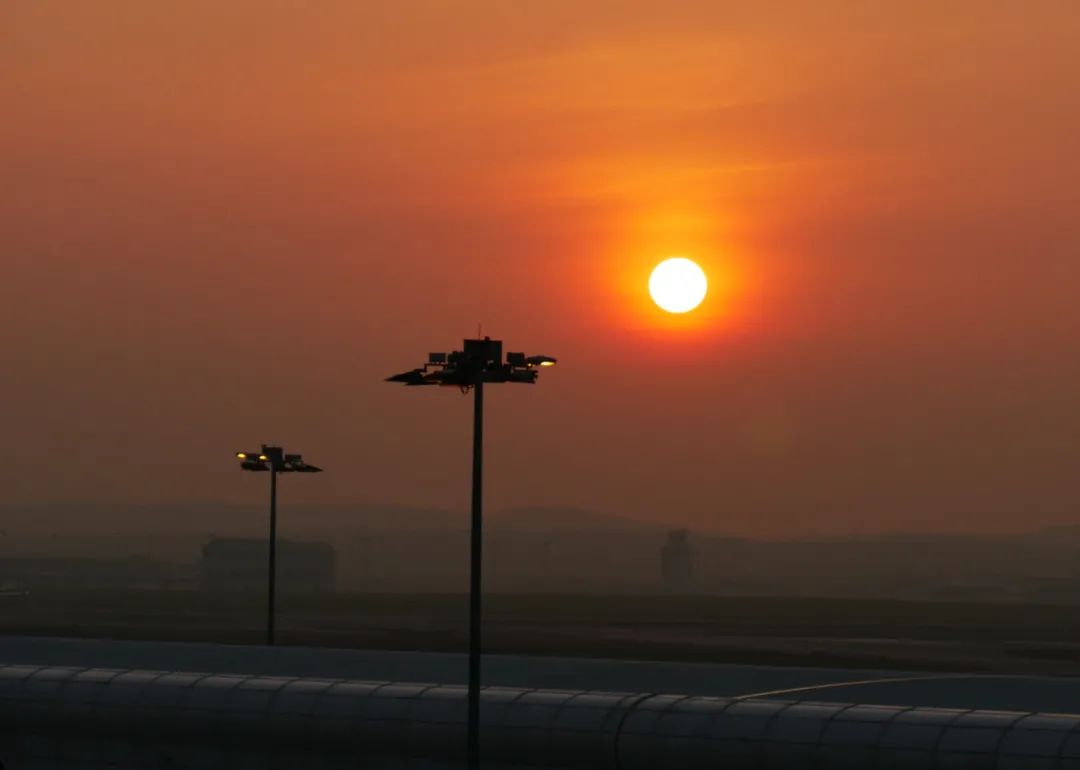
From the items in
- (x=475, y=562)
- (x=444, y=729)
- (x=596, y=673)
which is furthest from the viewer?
(x=596, y=673)

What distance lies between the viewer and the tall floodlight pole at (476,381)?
4625cm

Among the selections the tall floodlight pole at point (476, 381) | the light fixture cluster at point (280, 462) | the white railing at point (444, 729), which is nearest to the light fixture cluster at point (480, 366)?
the tall floodlight pole at point (476, 381)

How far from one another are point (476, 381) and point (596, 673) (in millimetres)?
26492

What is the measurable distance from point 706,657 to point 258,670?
232 ft

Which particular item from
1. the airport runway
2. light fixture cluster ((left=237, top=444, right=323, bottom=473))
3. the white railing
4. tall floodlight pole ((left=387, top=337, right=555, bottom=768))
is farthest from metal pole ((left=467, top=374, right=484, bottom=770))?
light fixture cluster ((left=237, top=444, right=323, bottom=473))

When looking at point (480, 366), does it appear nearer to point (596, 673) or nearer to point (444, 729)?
point (444, 729)

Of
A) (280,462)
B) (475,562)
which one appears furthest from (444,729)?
(280,462)

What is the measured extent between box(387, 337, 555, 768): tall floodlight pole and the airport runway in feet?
56.1

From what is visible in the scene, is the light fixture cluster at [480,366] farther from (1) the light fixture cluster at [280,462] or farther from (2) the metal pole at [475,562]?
(1) the light fixture cluster at [280,462]

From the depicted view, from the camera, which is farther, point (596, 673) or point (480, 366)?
point (596, 673)

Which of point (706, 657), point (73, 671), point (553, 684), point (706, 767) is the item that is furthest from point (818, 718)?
point (706, 657)

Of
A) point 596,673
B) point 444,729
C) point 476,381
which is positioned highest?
point 476,381

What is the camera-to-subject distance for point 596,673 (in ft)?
235

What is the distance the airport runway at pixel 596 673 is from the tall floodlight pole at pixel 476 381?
1710 centimetres
